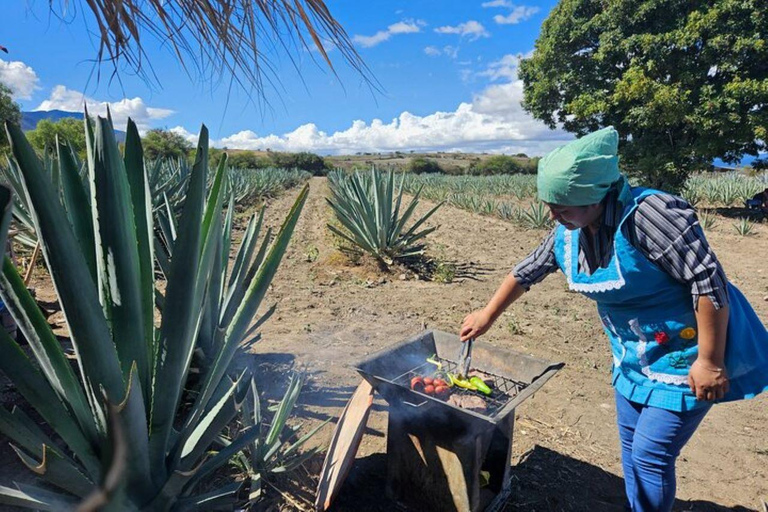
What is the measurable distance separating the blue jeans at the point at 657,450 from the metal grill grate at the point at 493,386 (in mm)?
492

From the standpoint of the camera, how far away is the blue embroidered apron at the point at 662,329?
5.02ft

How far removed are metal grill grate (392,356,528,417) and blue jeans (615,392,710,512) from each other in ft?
1.61

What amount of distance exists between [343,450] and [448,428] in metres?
0.44

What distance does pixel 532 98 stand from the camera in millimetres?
18016

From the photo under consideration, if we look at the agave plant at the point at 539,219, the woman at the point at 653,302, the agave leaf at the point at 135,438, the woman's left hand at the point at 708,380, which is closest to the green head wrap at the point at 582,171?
the woman at the point at 653,302

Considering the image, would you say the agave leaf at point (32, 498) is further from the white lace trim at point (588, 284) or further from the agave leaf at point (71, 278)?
the white lace trim at point (588, 284)

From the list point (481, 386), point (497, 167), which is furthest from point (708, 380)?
point (497, 167)

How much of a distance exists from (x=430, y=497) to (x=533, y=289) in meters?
4.02

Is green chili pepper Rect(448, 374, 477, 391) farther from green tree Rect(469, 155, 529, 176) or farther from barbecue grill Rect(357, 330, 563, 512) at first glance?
green tree Rect(469, 155, 529, 176)

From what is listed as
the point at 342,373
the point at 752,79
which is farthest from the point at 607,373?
the point at 752,79

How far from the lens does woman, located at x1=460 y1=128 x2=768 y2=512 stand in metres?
1.43

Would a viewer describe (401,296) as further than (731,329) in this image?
Yes

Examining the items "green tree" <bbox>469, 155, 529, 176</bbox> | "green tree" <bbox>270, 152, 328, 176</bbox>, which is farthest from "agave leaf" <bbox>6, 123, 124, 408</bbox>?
"green tree" <bbox>270, 152, 328, 176</bbox>

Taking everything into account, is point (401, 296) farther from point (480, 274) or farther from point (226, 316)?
point (226, 316)
